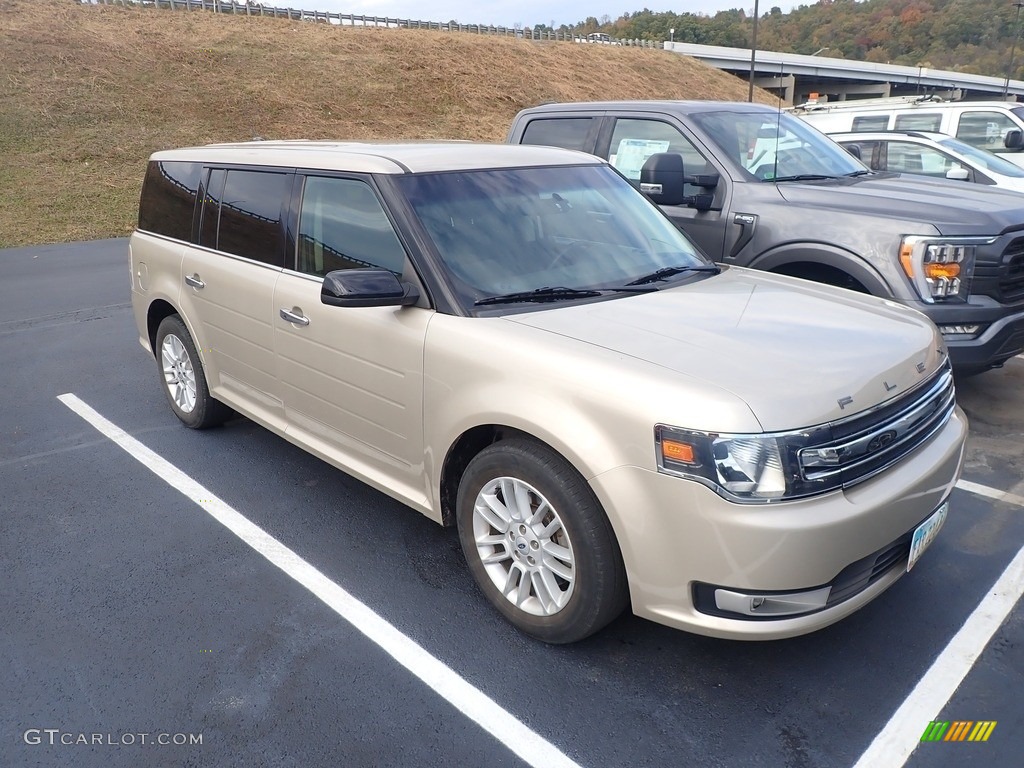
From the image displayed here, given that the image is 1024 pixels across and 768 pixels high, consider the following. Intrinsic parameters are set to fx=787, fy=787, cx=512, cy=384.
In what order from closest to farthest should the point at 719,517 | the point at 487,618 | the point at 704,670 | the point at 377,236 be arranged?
the point at 719,517
the point at 704,670
the point at 487,618
the point at 377,236

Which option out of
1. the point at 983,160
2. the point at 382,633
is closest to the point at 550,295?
the point at 382,633

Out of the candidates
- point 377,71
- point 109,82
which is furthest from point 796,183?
point 377,71

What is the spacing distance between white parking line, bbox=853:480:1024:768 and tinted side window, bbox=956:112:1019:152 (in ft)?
31.8

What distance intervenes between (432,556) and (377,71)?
34.3 m

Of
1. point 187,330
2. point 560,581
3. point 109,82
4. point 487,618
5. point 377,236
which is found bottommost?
point 487,618

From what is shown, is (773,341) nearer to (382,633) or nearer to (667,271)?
(667,271)

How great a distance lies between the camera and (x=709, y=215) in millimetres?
5512

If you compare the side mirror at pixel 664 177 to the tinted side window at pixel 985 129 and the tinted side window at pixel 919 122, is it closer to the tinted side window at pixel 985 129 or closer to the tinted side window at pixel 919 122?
the tinted side window at pixel 919 122

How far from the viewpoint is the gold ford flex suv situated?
2439 millimetres

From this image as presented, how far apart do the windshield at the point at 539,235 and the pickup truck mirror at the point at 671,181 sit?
1.41m

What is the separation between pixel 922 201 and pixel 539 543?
144 inches

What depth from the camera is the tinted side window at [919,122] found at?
11.2 meters

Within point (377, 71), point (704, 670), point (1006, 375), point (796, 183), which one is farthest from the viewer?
point (377, 71)

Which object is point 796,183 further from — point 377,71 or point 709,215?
point 377,71
